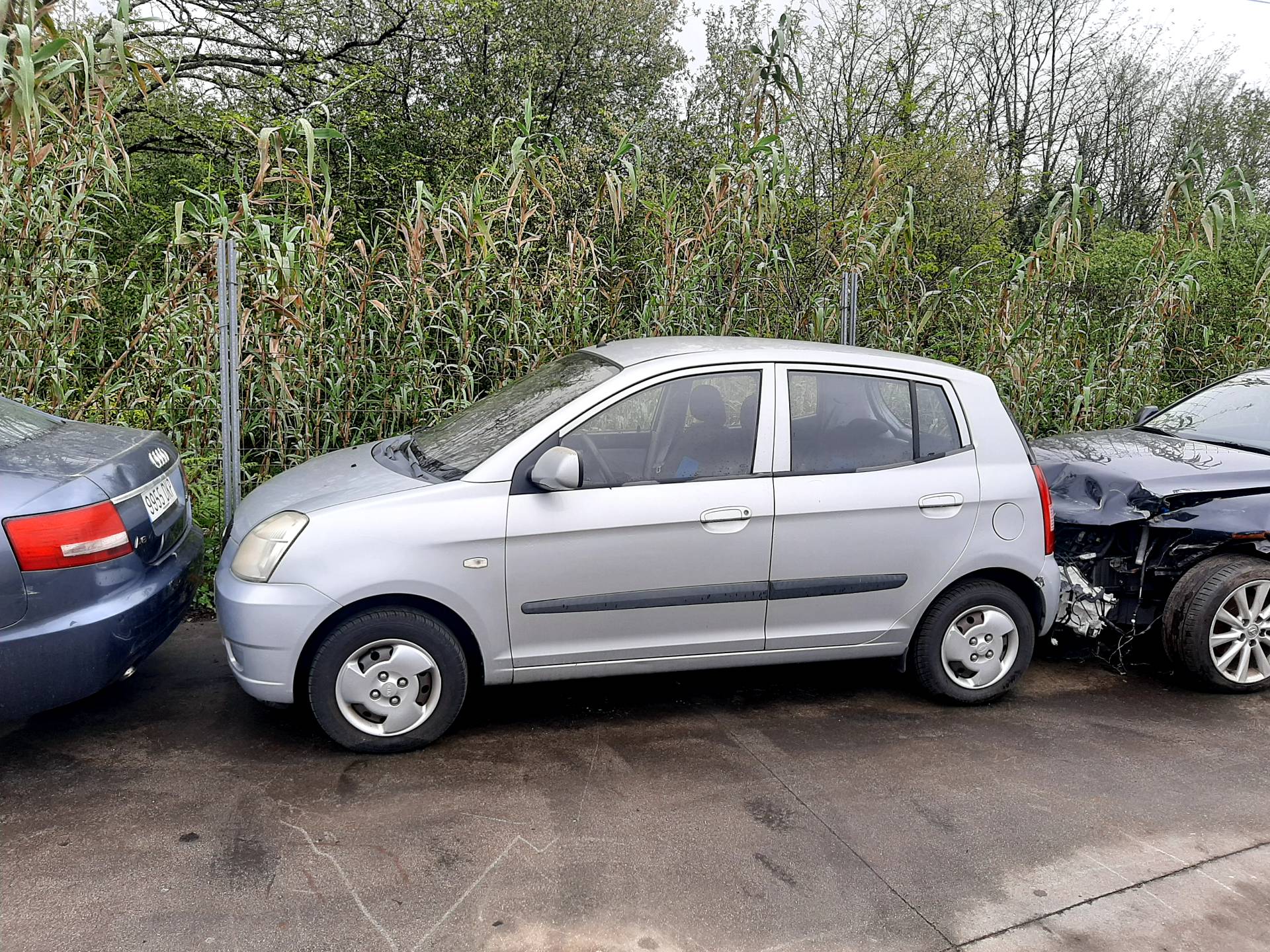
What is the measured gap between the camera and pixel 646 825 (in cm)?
348

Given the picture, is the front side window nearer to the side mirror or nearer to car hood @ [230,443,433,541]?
the side mirror

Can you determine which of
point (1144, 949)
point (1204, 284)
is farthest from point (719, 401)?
point (1204, 284)

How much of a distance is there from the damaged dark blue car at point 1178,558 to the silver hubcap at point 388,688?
3231 millimetres

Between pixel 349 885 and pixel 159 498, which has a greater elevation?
pixel 159 498

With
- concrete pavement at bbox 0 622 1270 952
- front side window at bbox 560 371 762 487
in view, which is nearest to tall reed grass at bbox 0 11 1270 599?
concrete pavement at bbox 0 622 1270 952

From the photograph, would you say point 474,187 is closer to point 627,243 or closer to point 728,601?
point 627,243

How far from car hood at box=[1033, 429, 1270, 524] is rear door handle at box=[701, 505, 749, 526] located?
203 centimetres

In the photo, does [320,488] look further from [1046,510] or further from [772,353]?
[1046,510]

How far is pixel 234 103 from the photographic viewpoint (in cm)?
1464

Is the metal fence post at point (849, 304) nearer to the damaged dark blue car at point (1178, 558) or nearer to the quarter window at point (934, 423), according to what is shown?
the damaged dark blue car at point (1178, 558)

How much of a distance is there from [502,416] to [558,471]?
0.73m

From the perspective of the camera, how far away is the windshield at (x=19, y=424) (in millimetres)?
3959

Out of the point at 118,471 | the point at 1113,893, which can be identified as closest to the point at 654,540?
the point at 1113,893

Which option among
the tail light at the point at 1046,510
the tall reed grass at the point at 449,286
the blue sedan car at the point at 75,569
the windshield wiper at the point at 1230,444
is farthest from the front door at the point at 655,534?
the windshield wiper at the point at 1230,444
